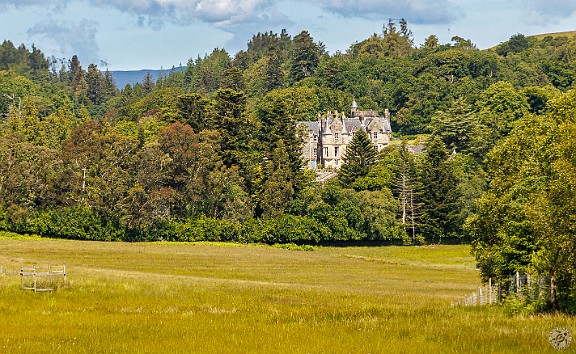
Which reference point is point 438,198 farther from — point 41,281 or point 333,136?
point 41,281

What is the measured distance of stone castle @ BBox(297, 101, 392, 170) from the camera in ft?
557

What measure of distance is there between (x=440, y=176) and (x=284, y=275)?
56457 millimetres

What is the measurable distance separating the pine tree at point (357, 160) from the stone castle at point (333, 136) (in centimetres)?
3812

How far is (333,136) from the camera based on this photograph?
170 meters

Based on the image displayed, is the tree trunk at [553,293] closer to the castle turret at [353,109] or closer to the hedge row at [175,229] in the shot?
the hedge row at [175,229]

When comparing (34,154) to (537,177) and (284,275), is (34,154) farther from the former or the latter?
(537,177)

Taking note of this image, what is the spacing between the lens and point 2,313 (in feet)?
105

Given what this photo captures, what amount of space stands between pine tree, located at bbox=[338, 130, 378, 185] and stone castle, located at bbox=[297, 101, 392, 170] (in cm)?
3812

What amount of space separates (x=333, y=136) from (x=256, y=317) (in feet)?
458

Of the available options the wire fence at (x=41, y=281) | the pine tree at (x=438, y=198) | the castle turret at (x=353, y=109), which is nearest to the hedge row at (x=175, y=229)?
the pine tree at (x=438, y=198)

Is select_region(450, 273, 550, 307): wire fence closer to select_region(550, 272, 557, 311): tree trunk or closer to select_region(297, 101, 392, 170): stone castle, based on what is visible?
select_region(550, 272, 557, 311): tree trunk

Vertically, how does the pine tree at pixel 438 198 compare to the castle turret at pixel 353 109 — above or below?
below

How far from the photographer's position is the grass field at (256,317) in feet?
→ 78.5

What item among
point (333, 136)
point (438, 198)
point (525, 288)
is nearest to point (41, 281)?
point (525, 288)
